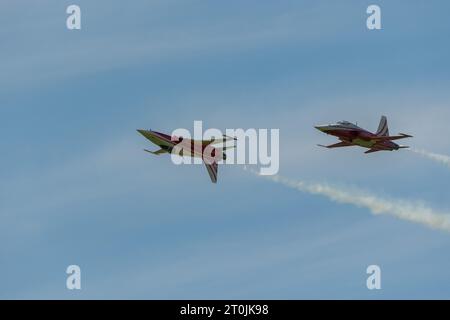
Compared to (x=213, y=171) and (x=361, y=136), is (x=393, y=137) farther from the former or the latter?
(x=213, y=171)

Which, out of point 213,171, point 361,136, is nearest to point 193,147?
point 213,171

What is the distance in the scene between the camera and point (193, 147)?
17412 centimetres

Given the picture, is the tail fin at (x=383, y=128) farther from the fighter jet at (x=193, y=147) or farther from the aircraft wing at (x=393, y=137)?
the fighter jet at (x=193, y=147)

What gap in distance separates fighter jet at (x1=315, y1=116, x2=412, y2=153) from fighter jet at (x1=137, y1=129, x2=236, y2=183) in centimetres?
1654

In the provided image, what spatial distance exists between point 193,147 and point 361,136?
84.0ft

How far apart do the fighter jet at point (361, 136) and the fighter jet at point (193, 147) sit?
1654cm

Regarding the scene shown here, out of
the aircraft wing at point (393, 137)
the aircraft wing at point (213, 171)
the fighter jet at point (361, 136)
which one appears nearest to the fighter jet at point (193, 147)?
the aircraft wing at point (213, 171)

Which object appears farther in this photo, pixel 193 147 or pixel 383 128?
pixel 383 128

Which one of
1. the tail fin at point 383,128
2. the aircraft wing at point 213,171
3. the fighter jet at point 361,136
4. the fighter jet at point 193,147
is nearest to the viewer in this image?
the fighter jet at point 193,147

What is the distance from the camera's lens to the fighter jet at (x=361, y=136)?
18075cm
